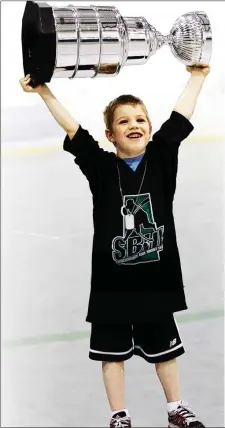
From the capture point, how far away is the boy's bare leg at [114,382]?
1.41 metres

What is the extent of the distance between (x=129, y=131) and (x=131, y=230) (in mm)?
142

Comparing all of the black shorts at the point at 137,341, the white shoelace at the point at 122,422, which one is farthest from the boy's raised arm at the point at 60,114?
the white shoelace at the point at 122,422

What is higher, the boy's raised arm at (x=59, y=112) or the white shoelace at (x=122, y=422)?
the boy's raised arm at (x=59, y=112)

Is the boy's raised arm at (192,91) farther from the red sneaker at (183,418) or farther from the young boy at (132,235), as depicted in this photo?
the red sneaker at (183,418)

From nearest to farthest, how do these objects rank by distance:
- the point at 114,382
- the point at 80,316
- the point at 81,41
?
the point at 81,41, the point at 114,382, the point at 80,316

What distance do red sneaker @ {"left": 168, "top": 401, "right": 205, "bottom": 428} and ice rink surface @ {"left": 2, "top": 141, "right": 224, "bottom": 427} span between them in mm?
27

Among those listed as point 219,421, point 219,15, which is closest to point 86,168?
point 219,15

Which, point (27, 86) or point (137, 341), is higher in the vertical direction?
point (27, 86)

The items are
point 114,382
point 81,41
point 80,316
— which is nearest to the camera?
point 81,41

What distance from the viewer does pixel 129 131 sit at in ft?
4.59

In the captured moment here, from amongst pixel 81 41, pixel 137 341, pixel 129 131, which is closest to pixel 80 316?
pixel 137 341

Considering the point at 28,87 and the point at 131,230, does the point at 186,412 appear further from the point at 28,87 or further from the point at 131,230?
the point at 28,87

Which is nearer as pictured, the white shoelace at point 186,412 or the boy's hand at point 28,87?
the boy's hand at point 28,87

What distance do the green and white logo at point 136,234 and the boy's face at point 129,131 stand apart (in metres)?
0.07
